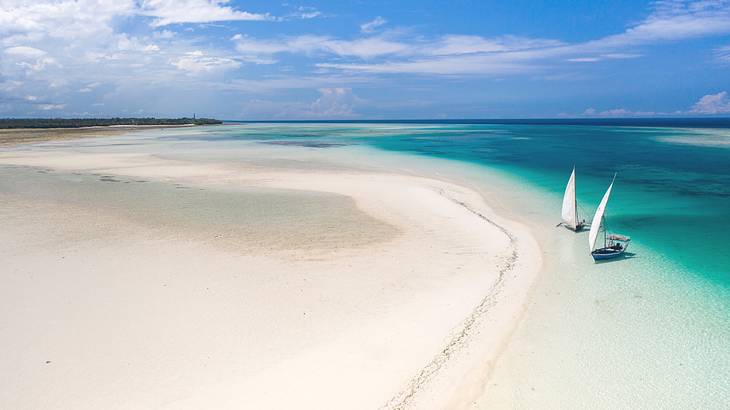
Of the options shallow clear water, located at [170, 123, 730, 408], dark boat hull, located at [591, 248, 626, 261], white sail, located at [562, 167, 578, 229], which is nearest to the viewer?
shallow clear water, located at [170, 123, 730, 408]

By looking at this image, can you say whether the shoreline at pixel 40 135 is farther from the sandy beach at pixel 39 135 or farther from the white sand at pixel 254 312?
the white sand at pixel 254 312

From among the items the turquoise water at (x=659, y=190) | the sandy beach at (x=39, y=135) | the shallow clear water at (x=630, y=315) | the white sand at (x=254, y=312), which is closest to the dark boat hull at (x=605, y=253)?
the shallow clear water at (x=630, y=315)

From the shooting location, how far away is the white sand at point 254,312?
862 cm

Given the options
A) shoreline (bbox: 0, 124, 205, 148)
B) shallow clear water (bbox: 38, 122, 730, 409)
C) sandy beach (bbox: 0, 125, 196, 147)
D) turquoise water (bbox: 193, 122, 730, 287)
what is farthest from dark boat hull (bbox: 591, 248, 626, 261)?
sandy beach (bbox: 0, 125, 196, 147)

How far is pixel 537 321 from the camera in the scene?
1145 cm

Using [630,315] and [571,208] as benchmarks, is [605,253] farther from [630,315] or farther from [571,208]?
[630,315]

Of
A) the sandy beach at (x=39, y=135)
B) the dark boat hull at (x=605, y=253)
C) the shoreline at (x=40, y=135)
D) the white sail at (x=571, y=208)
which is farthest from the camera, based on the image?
the sandy beach at (x=39, y=135)

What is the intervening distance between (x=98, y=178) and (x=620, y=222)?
1259 inches

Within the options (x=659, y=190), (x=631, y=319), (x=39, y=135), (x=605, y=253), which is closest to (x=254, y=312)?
(x=631, y=319)

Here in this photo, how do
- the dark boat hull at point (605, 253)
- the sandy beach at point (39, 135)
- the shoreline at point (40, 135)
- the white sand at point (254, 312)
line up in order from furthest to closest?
the sandy beach at point (39, 135), the shoreline at point (40, 135), the dark boat hull at point (605, 253), the white sand at point (254, 312)

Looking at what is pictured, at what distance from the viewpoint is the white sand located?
8625 mm

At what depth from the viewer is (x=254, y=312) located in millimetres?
11461

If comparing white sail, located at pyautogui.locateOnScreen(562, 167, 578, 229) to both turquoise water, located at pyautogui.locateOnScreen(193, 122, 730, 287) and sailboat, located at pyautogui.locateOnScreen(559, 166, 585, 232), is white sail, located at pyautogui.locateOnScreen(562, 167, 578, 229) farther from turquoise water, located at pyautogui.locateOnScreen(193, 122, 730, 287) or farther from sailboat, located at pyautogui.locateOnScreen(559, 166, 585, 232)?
turquoise water, located at pyautogui.locateOnScreen(193, 122, 730, 287)

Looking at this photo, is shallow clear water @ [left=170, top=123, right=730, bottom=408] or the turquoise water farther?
the turquoise water
